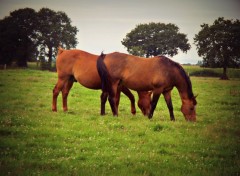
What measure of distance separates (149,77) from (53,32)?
6629 cm

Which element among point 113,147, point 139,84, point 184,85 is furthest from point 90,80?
point 113,147

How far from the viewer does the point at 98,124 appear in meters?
11.8

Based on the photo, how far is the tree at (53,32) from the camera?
246ft

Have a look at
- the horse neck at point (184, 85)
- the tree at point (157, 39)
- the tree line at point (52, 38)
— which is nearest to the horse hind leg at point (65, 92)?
the horse neck at point (184, 85)

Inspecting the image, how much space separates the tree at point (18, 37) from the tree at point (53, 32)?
7.32 feet

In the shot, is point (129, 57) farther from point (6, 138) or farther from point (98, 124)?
point (6, 138)

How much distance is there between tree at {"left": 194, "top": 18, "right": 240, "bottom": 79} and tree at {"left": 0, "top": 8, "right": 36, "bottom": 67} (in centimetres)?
4272

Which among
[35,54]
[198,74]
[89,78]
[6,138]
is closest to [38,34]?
[35,54]

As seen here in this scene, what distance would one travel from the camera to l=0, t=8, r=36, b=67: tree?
222 feet

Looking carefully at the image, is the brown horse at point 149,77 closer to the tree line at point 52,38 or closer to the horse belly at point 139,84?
the horse belly at point 139,84

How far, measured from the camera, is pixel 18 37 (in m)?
70.7

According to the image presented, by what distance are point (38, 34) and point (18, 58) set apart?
32.7ft

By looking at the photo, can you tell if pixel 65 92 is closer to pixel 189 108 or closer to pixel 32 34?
pixel 189 108

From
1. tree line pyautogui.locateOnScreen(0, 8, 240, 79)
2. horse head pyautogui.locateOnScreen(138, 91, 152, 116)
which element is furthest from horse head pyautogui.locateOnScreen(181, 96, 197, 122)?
tree line pyautogui.locateOnScreen(0, 8, 240, 79)
